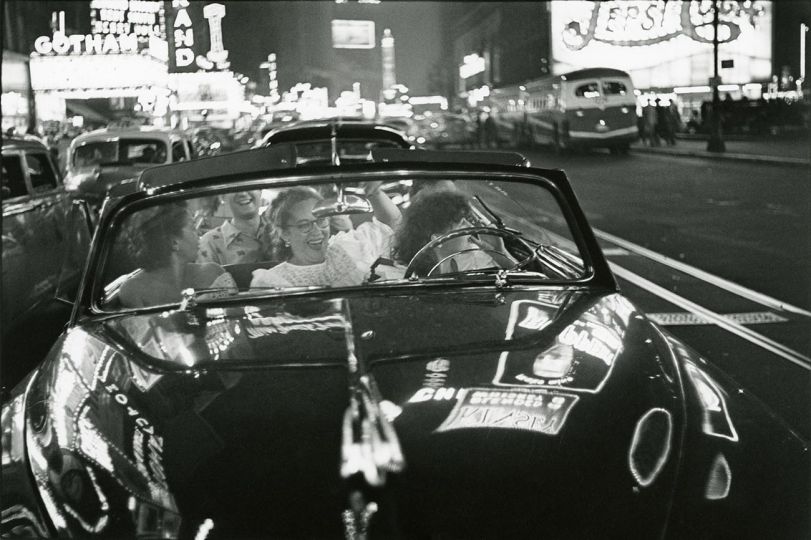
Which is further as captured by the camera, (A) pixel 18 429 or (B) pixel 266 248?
(B) pixel 266 248

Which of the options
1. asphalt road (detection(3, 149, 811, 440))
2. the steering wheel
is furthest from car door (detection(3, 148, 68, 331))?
the steering wheel

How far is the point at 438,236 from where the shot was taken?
4.29 metres

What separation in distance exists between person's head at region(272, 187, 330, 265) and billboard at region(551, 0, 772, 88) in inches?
2161

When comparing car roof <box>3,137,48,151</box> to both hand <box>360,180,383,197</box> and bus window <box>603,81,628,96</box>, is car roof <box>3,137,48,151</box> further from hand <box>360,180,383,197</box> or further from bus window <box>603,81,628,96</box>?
bus window <box>603,81,628,96</box>

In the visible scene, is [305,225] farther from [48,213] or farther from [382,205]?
[48,213]

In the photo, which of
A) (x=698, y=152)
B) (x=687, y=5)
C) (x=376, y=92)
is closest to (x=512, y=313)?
(x=698, y=152)

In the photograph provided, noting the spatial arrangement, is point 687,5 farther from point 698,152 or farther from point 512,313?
point 512,313

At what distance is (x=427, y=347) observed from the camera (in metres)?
3.09

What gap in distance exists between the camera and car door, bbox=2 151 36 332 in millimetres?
8500

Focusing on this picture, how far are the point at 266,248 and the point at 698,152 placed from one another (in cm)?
3246

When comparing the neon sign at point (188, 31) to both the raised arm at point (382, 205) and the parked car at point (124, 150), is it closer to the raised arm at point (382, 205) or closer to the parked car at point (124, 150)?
the parked car at point (124, 150)

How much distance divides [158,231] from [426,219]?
983 millimetres

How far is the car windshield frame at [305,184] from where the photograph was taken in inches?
154

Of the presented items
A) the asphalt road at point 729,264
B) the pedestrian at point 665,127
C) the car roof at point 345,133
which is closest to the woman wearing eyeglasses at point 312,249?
the asphalt road at point 729,264
